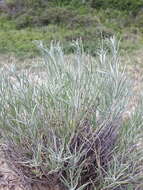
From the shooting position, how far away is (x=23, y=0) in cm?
1015

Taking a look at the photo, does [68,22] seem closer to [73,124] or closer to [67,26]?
[67,26]

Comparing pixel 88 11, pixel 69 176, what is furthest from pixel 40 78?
pixel 88 11

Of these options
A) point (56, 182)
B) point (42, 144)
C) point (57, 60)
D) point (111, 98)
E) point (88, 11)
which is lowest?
point (88, 11)

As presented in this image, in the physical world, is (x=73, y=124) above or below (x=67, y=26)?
above

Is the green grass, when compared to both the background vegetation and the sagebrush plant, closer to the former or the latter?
the background vegetation

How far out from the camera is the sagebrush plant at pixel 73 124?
5.87ft

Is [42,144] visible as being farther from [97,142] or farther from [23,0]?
[23,0]

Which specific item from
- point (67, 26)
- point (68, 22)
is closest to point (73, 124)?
point (67, 26)

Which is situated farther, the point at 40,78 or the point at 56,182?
the point at 40,78

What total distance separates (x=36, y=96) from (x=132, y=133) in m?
0.64

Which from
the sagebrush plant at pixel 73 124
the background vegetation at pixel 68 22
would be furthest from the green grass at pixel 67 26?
the sagebrush plant at pixel 73 124

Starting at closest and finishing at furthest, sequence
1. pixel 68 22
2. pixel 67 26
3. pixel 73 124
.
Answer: pixel 73 124 < pixel 67 26 < pixel 68 22

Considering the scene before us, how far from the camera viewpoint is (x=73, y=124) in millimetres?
1791

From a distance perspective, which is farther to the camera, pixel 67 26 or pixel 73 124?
pixel 67 26
